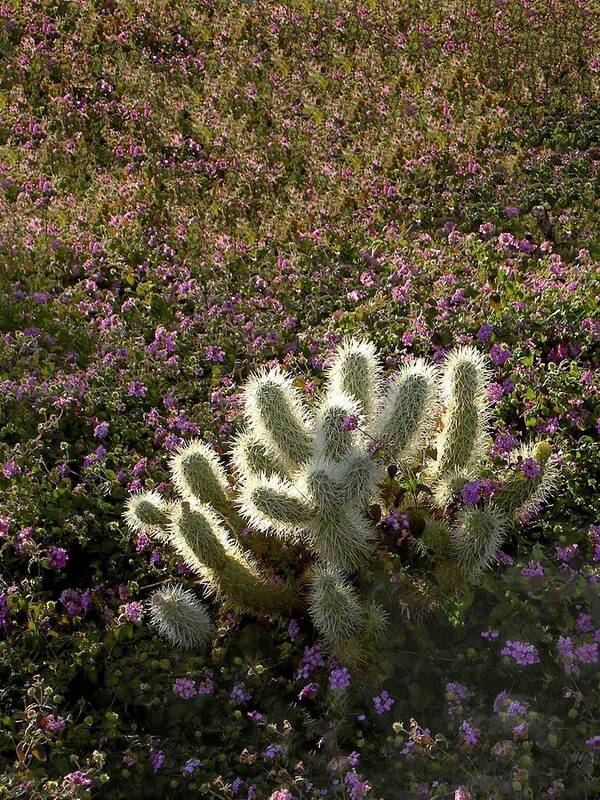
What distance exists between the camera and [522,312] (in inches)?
323

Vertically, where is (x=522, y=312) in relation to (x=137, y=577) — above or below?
above

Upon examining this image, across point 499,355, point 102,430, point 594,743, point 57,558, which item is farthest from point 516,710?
point 102,430

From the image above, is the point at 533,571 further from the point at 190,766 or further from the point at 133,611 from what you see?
the point at 133,611

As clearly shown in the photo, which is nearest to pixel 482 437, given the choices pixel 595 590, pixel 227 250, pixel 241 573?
pixel 595 590

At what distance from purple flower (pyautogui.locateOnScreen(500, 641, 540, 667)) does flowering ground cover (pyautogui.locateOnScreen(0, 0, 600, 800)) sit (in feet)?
0.05

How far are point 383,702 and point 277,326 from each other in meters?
4.53

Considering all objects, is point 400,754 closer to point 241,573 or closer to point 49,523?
point 241,573

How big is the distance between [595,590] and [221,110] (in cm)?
972

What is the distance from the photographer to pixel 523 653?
521 centimetres

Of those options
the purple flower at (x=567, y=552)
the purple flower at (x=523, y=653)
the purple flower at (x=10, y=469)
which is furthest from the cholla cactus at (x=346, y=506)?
the purple flower at (x=10, y=469)

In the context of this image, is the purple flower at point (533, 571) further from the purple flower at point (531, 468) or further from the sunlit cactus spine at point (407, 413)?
the sunlit cactus spine at point (407, 413)

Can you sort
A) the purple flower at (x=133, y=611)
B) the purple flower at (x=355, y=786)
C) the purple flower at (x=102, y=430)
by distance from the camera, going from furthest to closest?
the purple flower at (x=102, y=430) < the purple flower at (x=133, y=611) < the purple flower at (x=355, y=786)

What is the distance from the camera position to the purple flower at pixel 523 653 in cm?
517

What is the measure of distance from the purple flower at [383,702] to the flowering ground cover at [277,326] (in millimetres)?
26
